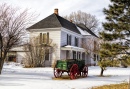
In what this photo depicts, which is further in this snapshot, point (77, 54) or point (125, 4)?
point (77, 54)

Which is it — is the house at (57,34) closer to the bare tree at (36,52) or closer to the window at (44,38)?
the window at (44,38)

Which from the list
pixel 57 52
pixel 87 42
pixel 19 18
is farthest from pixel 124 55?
pixel 87 42

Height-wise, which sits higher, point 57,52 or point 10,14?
point 10,14

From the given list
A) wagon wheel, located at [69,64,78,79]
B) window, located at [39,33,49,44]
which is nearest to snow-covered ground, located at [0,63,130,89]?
wagon wheel, located at [69,64,78,79]

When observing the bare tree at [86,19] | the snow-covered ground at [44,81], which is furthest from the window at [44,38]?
the bare tree at [86,19]

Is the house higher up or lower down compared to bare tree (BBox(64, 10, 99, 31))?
lower down

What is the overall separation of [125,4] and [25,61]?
798 inches

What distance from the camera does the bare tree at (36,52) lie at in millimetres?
31172

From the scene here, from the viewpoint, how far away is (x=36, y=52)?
3141 cm

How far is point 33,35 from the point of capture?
33.2 metres

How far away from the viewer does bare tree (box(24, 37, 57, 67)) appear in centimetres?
3117

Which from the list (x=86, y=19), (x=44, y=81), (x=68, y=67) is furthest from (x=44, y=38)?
(x=86, y=19)

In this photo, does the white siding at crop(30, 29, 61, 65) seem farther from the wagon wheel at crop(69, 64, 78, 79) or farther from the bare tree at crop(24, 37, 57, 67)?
the wagon wheel at crop(69, 64, 78, 79)

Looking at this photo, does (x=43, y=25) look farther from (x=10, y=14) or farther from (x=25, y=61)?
(x=10, y=14)
